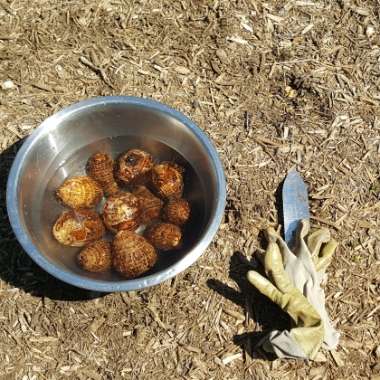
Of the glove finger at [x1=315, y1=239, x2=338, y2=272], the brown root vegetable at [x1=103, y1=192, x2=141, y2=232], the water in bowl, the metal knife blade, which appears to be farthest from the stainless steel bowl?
the glove finger at [x1=315, y1=239, x2=338, y2=272]

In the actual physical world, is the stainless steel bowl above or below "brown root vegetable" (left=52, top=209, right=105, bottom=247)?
above

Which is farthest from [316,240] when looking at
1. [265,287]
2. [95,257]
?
[95,257]

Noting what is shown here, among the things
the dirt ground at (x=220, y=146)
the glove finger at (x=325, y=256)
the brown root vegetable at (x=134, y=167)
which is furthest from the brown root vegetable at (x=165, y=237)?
the glove finger at (x=325, y=256)

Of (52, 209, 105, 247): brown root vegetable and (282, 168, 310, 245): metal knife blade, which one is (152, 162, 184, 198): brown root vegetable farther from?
(282, 168, 310, 245): metal knife blade

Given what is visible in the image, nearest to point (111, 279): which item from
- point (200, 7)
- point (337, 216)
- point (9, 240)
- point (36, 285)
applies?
point (36, 285)

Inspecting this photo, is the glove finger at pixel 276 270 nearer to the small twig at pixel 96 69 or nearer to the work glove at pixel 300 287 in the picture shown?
the work glove at pixel 300 287

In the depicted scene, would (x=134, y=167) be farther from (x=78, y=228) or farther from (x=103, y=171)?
(x=78, y=228)

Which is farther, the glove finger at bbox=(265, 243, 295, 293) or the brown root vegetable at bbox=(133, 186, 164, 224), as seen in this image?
the brown root vegetable at bbox=(133, 186, 164, 224)
